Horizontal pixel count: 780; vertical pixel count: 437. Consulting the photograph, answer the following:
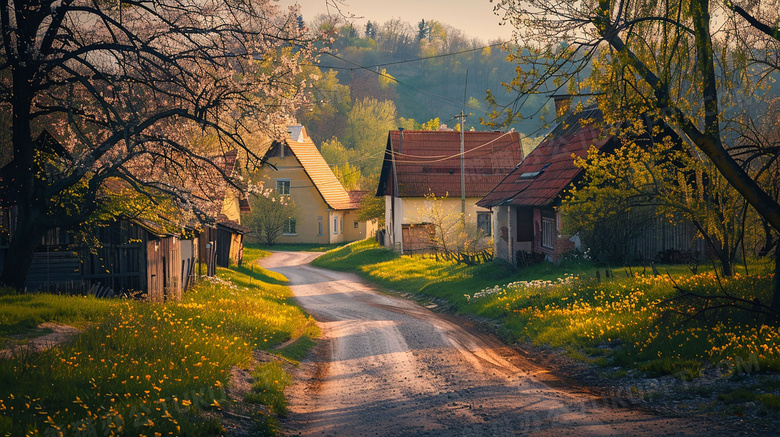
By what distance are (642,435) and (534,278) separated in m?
14.6

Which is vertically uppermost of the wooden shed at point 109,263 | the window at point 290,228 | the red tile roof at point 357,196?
the red tile roof at point 357,196

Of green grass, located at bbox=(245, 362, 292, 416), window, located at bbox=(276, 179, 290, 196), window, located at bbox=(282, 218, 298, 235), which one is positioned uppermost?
window, located at bbox=(276, 179, 290, 196)

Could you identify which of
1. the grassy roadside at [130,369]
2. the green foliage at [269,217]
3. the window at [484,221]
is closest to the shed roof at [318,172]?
the green foliage at [269,217]

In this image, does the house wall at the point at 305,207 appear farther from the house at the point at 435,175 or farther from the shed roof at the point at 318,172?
the house at the point at 435,175

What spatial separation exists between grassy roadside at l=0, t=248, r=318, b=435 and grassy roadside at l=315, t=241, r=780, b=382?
539 cm

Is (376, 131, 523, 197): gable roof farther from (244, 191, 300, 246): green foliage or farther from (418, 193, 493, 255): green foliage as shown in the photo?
(244, 191, 300, 246): green foliage

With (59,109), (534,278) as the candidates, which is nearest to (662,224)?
(534,278)

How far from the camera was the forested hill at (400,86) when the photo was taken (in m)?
84.6

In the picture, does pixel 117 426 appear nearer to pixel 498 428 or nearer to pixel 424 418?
pixel 424 418

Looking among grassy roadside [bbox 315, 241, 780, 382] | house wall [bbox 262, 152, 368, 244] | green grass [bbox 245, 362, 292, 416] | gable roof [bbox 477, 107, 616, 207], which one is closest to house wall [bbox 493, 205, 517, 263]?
gable roof [bbox 477, 107, 616, 207]

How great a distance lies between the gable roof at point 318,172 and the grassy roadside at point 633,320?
3530cm

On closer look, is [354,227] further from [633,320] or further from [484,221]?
[633,320]

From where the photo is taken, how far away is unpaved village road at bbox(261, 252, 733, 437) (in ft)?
22.4

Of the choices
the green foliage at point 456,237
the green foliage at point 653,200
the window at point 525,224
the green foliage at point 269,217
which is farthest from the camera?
the green foliage at point 269,217
